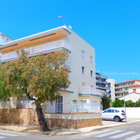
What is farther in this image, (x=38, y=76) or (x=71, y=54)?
(x=71, y=54)

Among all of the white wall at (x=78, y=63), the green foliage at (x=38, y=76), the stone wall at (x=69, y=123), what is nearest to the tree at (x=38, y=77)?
the green foliage at (x=38, y=76)

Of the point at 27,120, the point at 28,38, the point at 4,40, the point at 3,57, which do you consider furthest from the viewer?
the point at 4,40

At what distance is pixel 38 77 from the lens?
13.1 metres

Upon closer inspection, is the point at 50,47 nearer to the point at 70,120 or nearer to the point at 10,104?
the point at 10,104

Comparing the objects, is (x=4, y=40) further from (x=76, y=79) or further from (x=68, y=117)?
(x=68, y=117)

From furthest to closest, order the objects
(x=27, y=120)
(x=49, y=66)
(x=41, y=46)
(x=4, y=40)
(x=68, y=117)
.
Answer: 1. (x=4, y=40)
2. (x=41, y=46)
3. (x=27, y=120)
4. (x=68, y=117)
5. (x=49, y=66)

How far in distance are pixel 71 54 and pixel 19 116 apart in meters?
10.2

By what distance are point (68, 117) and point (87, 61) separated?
1360 centimetres

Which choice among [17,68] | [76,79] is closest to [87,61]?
[76,79]

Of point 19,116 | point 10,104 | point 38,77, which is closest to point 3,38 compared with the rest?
point 10,104

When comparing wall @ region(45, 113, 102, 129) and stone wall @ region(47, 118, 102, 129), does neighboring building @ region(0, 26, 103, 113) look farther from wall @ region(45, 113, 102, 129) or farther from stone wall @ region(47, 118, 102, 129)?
stone wall @ region(47, 118, 102, 129)

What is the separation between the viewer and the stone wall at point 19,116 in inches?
697

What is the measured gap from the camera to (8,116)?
766 inches

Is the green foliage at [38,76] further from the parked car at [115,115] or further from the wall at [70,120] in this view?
the parked car at [115,115]
